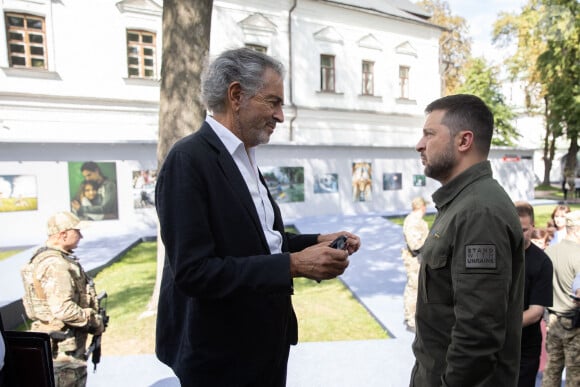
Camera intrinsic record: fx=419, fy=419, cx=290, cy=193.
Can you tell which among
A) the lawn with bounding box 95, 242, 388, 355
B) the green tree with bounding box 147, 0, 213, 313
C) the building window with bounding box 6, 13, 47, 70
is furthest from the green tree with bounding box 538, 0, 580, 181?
the building window with bounding box 6, 13, 47, 70

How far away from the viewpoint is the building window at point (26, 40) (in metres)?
15.9

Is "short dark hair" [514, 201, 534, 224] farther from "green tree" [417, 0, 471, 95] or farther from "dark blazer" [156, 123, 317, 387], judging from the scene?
"green tree" [417, 0, 471, 95]

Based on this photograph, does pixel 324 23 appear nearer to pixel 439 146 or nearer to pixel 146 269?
pixel 146 269

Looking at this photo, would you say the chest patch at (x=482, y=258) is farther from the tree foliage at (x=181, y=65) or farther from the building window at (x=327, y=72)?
the building window at (x=327, y=72)

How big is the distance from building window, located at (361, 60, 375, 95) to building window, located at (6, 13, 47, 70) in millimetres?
16193

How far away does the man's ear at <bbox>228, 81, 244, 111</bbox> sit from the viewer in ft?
5.81

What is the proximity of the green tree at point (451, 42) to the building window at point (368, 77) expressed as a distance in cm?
1246

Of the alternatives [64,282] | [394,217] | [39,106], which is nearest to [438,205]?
[64,282]

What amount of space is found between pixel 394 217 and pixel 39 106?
47.6 feet

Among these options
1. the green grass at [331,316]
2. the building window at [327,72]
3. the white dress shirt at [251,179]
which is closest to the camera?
the white dress shirt at [251,179]

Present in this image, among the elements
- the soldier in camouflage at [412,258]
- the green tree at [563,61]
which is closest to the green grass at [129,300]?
the soldier in camouflage at [412,258]

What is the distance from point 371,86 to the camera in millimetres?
24812

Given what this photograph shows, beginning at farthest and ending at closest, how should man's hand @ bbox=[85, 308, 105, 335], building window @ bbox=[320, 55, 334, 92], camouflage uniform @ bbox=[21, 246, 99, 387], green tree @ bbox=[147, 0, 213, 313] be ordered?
Result: building window @ bbox=[320, 55, 334, 92], green tree @ bbox=[147, 0, 213, 313], man's hand @ bbox=[85, 308, 105, 335], camouflage uniform @ bbox=[21, 246, 99, 387]

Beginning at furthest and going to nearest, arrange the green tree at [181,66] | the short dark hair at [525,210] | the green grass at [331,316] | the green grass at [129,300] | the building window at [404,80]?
the building window at [404,80], the green tree at [181,66], the green grass at [331,316], the green grass at [129,300], the short dark hair at [525,210]
